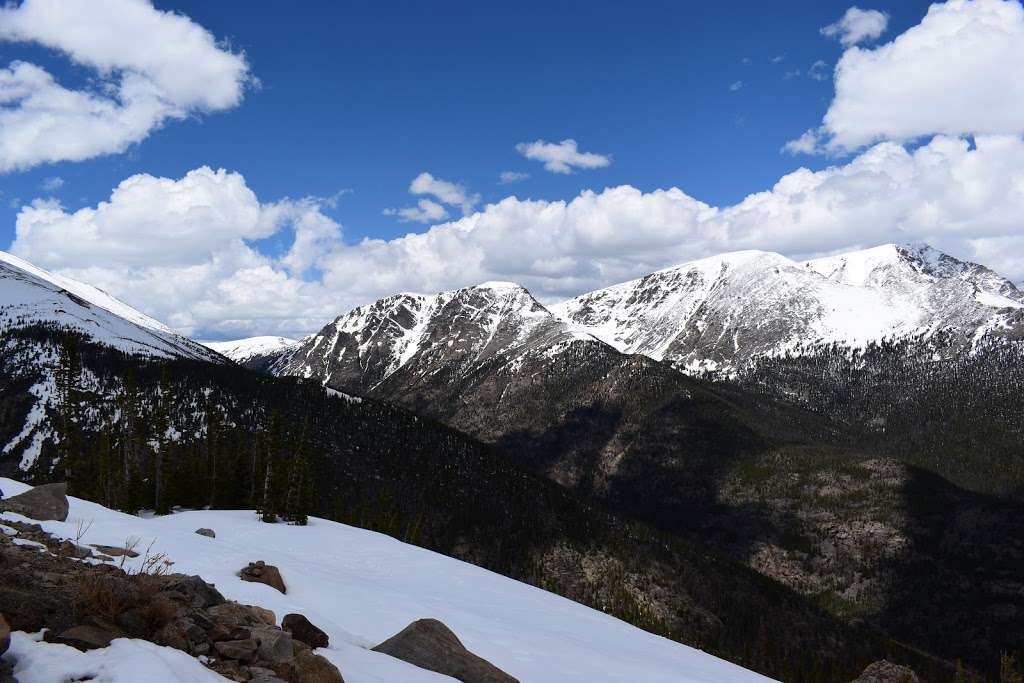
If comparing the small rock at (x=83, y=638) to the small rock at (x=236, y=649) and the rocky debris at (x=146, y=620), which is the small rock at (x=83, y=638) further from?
the small rock at (x=236, y=649)

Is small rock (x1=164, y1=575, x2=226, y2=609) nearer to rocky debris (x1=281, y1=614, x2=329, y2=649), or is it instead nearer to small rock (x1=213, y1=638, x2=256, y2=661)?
rocky debris (x1=281, y1=614, x2=329, y2=649)

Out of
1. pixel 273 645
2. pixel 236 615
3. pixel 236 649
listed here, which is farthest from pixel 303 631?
pixel 236 649

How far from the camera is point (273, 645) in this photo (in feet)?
32.4

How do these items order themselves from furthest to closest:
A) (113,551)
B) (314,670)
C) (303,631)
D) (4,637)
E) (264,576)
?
(264,576) < (113,551) < (303,631) < (314,670) < (4,637)

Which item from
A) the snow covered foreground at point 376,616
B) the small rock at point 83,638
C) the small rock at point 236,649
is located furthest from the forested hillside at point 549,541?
the small rock at point 83,638

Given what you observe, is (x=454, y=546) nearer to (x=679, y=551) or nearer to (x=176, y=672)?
(x=679, y=551)

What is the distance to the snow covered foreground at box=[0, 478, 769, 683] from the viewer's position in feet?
25.1

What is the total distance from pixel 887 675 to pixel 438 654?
91.0ft

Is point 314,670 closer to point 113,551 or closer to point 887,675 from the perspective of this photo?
point 113,551

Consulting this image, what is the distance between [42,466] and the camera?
146 metres

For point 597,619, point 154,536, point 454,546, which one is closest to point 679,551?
point 454,546

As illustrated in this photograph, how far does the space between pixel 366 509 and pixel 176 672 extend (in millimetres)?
88440

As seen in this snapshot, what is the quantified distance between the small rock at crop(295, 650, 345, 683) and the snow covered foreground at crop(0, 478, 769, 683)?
930 millimetres

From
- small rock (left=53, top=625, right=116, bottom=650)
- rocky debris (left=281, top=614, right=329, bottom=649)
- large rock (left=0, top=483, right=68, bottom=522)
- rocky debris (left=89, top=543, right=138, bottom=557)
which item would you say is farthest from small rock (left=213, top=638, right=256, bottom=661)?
large rock (left=0, top=483, right=68, bottom=522)
